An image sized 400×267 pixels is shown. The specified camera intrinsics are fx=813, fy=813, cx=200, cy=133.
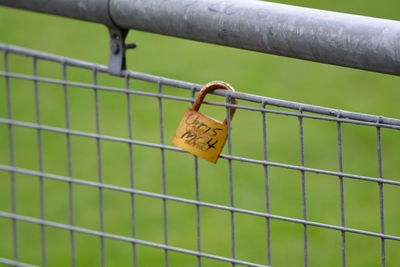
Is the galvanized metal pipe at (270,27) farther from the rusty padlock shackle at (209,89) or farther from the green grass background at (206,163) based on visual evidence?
the green grass background at (206,163)

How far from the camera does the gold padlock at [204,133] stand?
1367 millimetres

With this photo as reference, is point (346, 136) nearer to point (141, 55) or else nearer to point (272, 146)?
point (272, 146)

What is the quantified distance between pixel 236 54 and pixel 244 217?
1869 millimetres

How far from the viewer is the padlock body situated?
1.37 metres

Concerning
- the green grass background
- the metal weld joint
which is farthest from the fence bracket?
the green grass background

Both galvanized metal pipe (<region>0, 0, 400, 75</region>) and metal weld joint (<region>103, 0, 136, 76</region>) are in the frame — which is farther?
metal weld joint (<region>103, 0, 136, 76</region>)

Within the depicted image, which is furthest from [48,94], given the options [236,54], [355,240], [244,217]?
[355,240]

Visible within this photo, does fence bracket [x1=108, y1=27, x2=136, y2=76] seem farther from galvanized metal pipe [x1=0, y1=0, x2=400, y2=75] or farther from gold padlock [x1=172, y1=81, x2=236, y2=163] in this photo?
gold padlock [x1=172, y1=81, x2=236, y2=163]

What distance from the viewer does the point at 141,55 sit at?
5297mm

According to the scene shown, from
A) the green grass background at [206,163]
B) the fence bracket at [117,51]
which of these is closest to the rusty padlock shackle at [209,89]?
the fence bracket at [117,51]

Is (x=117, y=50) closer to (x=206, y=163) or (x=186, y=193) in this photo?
(x=186, y=193)

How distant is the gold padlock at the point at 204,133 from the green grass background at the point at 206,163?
189 centimetres

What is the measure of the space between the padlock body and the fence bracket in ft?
0.68

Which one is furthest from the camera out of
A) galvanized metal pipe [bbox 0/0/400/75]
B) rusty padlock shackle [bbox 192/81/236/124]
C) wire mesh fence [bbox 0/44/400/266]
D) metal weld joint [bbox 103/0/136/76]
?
wire mesh fence [bbox 0/44/400/266]
